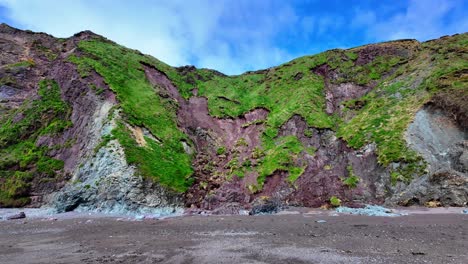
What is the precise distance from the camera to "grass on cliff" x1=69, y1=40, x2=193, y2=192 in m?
36.3

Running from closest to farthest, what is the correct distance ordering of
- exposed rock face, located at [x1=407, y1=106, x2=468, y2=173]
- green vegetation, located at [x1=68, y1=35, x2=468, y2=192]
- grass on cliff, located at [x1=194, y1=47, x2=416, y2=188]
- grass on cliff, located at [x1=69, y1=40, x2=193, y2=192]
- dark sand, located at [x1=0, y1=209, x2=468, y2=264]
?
1. dark sand, located at [x1=0, y1=209, x2=468, y2=264]
2. exposed rock face, located at [x1=407, y1=106, x2=468, y2=173]
3. grass on cliff, located at [x1=69, y1=40, x2=193, y2=192]
4. green vegetation, located at [x1=68, y1=35, x2=468, y2=192]
5. grass on cliff, located at [x1=194, y1=47, x2=416, y2=188]

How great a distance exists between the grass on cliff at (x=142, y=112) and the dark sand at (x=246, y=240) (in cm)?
1102

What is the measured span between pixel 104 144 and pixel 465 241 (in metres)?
34.3

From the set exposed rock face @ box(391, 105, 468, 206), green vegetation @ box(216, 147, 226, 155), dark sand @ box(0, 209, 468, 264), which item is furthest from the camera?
green vegetation @ box(216, 147, 226, 155)

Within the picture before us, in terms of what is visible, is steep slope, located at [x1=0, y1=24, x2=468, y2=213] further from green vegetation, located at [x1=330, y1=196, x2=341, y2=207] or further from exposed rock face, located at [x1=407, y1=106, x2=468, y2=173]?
green vegetation, located at [x1=330, y1=196, x2=341, y2=207]

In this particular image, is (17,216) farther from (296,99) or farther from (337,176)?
(296,99)

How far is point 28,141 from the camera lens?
42.5 metres

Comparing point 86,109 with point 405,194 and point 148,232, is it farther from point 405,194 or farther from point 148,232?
point 405,194

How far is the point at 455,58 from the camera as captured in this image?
142ft

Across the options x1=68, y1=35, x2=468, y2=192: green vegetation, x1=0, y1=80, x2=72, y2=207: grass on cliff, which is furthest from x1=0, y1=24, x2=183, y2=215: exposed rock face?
x1=68, y1=35, x2=468, y2=192: green vegetation

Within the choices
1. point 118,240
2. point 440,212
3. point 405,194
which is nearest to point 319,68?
point 405,194

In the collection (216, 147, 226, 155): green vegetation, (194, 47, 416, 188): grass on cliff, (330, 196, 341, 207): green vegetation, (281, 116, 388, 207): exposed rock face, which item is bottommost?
(330, 196, 341, 207): green vegetation

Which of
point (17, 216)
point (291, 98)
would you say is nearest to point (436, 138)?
point (291, 98)

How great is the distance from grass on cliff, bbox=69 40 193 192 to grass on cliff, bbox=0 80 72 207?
6.85m
